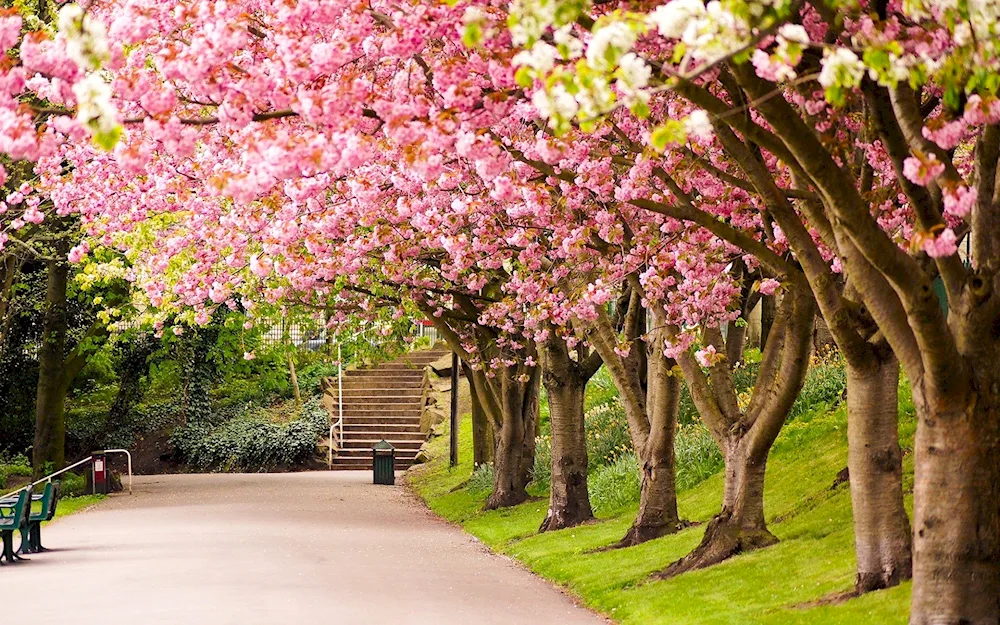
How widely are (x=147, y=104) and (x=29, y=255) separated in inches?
746

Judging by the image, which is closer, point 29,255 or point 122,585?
point 122,585

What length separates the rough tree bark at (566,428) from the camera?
19.0 m

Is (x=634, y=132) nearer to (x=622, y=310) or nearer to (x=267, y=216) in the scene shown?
(x=267, y=216)

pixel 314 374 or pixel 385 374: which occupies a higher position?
pixel 314 374

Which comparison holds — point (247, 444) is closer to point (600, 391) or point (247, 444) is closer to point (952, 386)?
point (600, 391)

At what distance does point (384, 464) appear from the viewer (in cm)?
3016

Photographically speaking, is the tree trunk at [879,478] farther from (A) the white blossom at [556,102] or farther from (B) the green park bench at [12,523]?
(B) the green park bench at [12,523]

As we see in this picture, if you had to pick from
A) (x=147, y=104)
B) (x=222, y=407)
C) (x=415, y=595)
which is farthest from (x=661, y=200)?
(x=222, y=407)

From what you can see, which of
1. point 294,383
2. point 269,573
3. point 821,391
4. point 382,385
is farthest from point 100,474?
point 821,391

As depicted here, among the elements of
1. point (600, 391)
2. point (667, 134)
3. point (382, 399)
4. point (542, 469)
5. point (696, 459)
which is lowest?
point (542, 469)

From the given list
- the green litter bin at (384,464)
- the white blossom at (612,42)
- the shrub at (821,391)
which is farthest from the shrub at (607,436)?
the white blossom at (612,42)

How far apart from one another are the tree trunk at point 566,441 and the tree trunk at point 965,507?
425 inches

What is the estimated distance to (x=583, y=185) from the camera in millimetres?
11250

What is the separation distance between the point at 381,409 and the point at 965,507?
3140 cm
